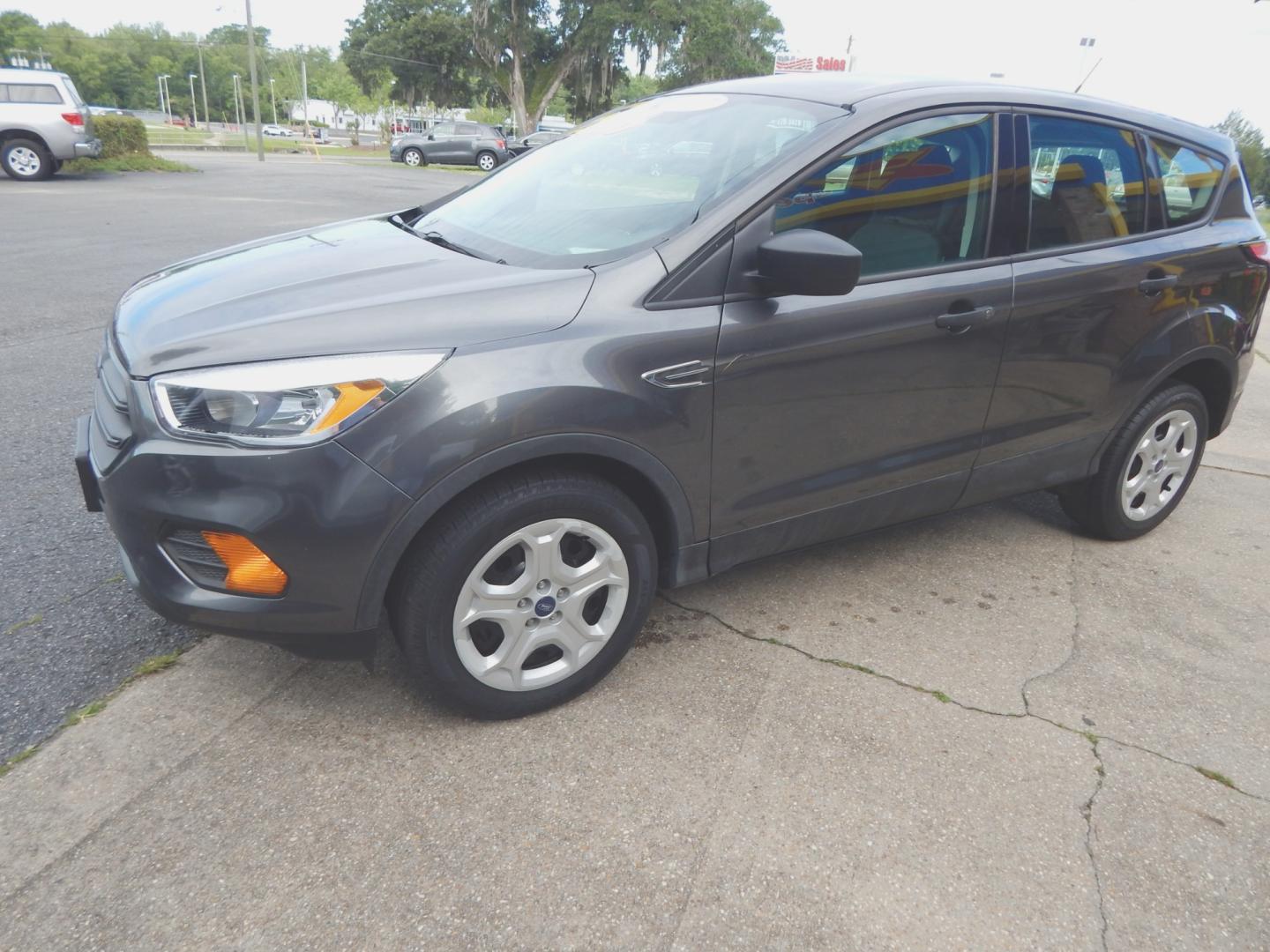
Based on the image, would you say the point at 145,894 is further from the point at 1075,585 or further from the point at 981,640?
the point at 1075,585

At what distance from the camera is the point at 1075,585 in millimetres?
3566

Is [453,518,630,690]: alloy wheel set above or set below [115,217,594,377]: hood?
below

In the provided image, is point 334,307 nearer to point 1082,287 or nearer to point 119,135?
point 1082,287

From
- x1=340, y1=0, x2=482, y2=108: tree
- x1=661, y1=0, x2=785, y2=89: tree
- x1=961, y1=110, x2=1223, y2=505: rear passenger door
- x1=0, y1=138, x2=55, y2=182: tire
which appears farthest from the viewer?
x1=340, y1=0, x2=482, y2=108: tree

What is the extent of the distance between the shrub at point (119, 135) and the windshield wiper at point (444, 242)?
19.6 metres

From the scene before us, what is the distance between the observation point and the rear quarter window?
15.8 m

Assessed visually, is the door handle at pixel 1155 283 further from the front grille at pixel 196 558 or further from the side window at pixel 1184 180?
the front grille at pixel 196 558

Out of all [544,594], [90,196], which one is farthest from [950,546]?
[90,196]

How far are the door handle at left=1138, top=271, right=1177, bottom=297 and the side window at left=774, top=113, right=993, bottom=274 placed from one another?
82 centimetres

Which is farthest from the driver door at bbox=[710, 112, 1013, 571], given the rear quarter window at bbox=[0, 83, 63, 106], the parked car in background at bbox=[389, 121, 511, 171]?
the parked car in background at bbox=[389, 121, 511, 171]

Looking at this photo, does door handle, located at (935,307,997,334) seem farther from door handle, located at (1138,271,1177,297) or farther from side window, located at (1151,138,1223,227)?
side window, located at (1151,138,1223,227)

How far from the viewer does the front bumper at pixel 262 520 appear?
2.06m

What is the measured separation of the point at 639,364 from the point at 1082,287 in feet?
5.96

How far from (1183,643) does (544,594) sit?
2299 millimetres
